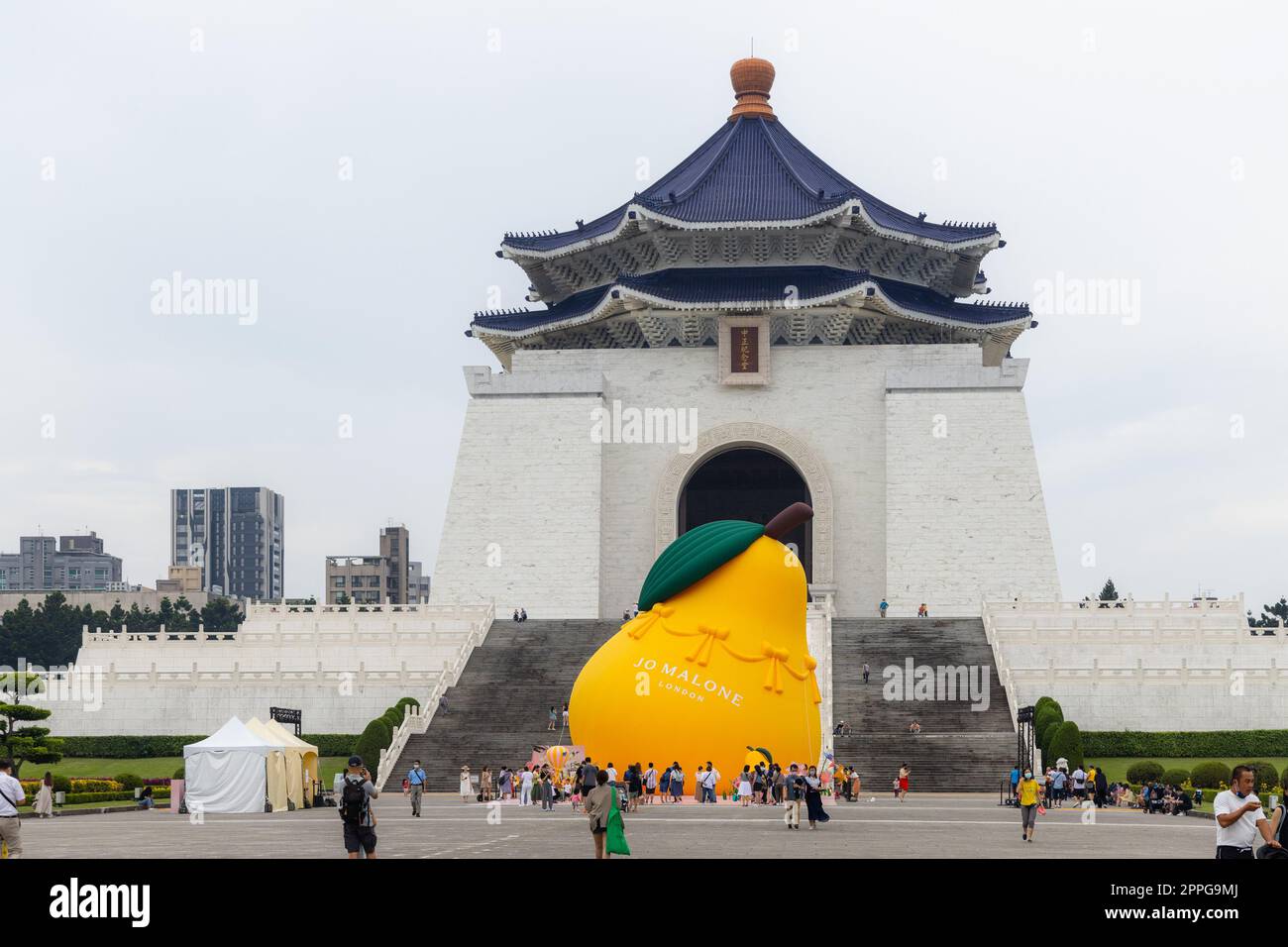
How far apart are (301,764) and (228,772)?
189cm

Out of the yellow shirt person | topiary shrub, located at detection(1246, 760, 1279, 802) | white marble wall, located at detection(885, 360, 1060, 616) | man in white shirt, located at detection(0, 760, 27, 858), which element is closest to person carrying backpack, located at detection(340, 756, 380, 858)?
man in white shirt, located at detection(0, 760, 27, 858)

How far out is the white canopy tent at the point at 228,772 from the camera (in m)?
29.1

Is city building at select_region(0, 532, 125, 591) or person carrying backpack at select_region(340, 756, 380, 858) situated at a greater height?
city building at select_region(0, 532, 125, 591)

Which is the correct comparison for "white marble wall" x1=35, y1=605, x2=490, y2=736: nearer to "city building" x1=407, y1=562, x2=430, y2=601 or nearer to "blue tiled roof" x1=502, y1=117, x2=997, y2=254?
"blue tiled roof" x1=502, y1=117, x2=997, y2=254

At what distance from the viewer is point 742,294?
162 feet

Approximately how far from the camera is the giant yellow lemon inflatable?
28828 millimetres

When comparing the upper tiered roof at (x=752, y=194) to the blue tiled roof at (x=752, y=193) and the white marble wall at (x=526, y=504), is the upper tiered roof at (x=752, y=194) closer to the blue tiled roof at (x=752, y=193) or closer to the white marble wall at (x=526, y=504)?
the blue tiled roof at (x=752, y=193)

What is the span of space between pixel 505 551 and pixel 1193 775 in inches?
863

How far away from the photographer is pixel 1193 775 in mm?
32688

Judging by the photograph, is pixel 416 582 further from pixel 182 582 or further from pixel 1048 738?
pixel 1048 738

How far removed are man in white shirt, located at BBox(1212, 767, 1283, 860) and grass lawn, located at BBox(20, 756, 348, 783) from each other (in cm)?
2583

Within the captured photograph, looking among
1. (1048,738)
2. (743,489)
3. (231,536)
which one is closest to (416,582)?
(231,536)

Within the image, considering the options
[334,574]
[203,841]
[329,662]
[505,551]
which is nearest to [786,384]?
[505,551]

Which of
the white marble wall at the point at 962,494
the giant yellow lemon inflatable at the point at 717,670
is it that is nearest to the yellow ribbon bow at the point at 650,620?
the giant yellow lemon inflatable at the point at 717,670
